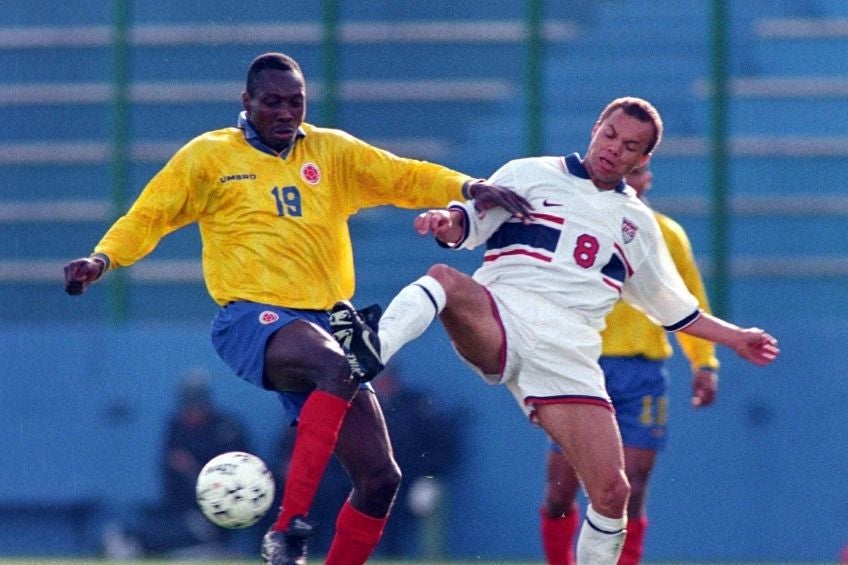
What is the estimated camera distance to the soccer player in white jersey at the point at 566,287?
25.9ft

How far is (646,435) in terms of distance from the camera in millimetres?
9953

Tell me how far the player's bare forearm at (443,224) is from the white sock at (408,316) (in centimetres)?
23

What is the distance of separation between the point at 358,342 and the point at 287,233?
928 millimetres

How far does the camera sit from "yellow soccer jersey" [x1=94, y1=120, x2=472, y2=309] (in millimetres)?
8172

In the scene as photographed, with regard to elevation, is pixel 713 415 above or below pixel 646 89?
below

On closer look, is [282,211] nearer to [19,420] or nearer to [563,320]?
[563,320]

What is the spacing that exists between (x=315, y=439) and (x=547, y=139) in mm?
6917

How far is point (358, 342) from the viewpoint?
293 inches

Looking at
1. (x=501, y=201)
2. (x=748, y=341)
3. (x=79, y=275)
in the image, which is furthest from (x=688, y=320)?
(x=79, y=275)

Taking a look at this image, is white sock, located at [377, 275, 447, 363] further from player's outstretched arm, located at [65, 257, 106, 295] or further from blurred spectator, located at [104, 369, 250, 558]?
blurred spectator, located at [104, 369, 250, 558]

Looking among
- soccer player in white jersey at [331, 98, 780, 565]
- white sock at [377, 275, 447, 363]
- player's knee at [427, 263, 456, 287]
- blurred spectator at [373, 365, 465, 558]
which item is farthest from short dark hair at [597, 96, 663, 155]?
blurred spectator at [373, 365, 465, 558]

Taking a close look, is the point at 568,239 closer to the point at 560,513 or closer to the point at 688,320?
the point at 688,320

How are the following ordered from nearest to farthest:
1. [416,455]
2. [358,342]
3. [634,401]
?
[358,342] < [634,401] < [416,455]

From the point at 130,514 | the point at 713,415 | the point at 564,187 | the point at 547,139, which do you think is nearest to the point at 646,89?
the point at 547,139
